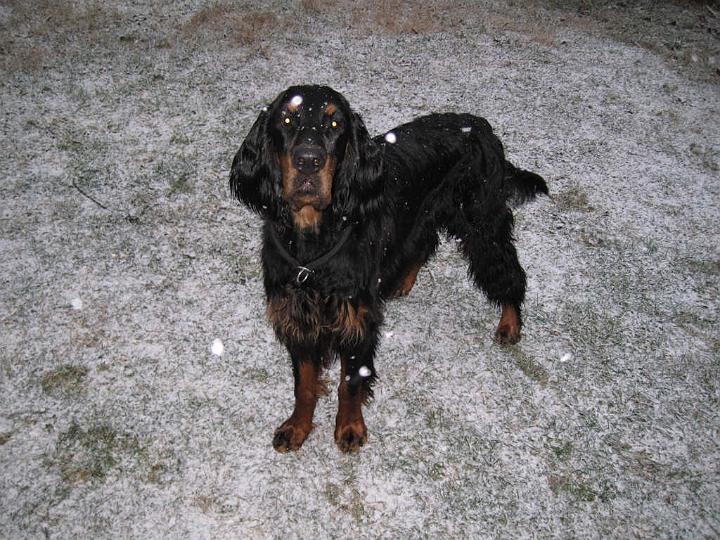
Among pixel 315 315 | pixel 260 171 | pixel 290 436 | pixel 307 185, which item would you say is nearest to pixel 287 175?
pixel 307 185

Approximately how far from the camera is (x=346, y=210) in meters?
2.28

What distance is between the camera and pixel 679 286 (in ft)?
12.1

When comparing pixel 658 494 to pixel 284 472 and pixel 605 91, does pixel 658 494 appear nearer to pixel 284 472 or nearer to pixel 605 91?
pixel 284 472

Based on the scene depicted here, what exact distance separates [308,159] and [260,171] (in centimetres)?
A: 39

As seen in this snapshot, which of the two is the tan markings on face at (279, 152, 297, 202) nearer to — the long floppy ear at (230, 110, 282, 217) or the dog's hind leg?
the long floppy ear at (230, 110, 282, 217)

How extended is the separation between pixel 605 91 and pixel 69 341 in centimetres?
573

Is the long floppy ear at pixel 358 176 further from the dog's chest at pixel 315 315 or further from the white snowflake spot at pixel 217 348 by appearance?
the white snowflake spot at pixel 217 348

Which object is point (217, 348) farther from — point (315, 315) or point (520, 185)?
point (520, 185)

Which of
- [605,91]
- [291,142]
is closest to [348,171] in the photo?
[291,142]

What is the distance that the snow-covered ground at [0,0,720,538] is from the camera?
100.0 inches

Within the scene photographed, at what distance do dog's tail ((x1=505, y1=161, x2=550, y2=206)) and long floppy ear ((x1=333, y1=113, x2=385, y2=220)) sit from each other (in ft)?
3.67

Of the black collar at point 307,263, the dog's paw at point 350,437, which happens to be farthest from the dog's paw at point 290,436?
the black collar at point 307,263

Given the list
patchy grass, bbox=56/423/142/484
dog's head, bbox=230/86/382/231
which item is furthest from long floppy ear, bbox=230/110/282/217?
patchy grass, bbox=56/423/142/484

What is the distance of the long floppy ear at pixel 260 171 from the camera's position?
2248 millimetres
